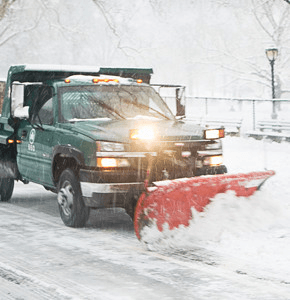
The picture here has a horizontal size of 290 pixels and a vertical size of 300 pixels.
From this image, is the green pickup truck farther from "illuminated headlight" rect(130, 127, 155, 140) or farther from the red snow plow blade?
the red snow plow blade

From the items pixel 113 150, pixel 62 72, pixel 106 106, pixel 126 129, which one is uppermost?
pixel 62 72

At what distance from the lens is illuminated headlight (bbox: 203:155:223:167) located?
8149 mm

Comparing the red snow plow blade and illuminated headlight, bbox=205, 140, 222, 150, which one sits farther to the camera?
illuminated headlight, bbox=205, 140, 222, 150

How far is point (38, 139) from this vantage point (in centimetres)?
894

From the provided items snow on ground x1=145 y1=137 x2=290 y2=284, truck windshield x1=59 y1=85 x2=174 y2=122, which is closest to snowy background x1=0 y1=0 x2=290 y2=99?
truck windshield x1=59 y1=85 x2=174 y2=122

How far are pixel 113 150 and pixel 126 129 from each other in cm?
42

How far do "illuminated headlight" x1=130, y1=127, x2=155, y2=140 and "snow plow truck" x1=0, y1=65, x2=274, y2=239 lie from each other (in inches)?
0.5

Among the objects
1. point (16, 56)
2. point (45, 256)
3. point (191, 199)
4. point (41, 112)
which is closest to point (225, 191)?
point (191, 199)

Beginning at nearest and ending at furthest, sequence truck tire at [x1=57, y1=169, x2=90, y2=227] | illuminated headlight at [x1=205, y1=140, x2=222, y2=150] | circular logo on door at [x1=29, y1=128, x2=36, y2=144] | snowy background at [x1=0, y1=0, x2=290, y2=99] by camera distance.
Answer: truck tire at [x1=57, y1=169, x2=90, y2=227]
illuminated headlight at [x1=205, y1=140, x2=222, y2=150]
circular logo on door at [x1=29, y1=128, x2=36, y2=144]
snowy background at [x1=0, y1=0, x2=290, y2=99]

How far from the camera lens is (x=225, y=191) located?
7609 millimetres

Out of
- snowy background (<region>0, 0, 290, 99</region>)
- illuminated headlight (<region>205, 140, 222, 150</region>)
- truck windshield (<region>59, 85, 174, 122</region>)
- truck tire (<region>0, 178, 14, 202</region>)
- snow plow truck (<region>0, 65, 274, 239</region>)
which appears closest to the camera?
→ snow plow truck (<region>0, 65, 274, 239</region>)

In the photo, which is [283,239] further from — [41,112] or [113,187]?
[41,112]

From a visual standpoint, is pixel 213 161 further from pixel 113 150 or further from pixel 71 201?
pixel 71 201

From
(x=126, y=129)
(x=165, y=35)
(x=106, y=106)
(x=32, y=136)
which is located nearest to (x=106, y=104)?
(x=106, y=106)
